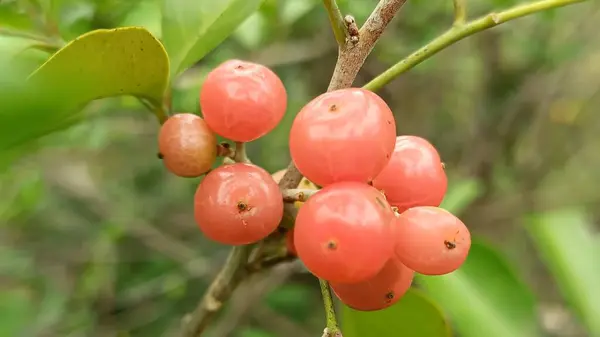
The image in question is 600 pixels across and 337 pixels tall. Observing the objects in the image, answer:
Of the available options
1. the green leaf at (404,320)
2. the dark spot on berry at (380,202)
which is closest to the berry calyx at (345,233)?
the dark spot on berry at (380,202)

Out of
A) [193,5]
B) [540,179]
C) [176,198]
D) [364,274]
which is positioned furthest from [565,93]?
[364,274]

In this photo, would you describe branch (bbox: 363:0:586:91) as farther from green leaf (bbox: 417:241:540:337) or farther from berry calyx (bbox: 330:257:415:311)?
green leaf (bbox: 417:241:540:337)

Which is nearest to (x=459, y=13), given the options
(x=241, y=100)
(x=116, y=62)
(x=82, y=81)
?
(x=241, y=100)

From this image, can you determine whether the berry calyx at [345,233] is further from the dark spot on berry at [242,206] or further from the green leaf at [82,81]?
the green leaf at [82,81]

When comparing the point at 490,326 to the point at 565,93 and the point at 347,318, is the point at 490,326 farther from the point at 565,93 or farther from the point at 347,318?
the point at 565,93

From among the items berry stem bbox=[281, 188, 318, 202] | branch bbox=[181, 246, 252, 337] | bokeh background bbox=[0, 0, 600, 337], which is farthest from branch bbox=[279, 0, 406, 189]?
bokeh background bbox=[0, 0, 600, 337]

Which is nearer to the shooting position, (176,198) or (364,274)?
(364,274)
